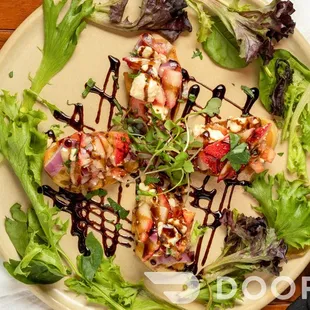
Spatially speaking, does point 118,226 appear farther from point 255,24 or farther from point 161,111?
point 255,24

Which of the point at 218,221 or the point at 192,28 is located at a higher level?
the point at 192,28

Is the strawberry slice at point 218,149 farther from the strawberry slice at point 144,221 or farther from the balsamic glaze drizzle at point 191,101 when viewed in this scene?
the strawberry slice at point 144,221

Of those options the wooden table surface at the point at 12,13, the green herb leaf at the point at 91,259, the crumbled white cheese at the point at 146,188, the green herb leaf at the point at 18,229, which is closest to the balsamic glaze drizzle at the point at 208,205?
the crumbled white cheese at the point at 146,188

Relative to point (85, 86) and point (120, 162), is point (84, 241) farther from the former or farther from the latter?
point (85, 86)

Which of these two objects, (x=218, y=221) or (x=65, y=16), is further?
(x=218, y=221)

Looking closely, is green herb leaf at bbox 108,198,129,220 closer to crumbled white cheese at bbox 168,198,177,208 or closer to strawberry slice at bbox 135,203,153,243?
strawberry slice at bbox 135,203,153,243

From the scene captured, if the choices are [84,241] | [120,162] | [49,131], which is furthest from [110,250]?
[49,131]

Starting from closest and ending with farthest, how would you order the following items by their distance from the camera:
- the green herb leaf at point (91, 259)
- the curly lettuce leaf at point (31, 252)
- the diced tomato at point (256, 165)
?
the curly lettuce leaf at point (31, 252) → the green herb leaf at point (91, 259) → the diced tomato at point (256, 165)
